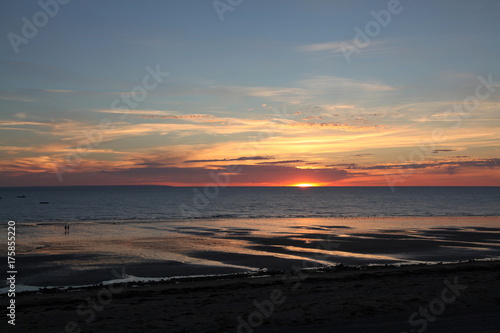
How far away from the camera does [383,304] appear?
15.4m

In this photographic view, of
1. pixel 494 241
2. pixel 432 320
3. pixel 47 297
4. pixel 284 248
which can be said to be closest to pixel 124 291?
pixel 47 297

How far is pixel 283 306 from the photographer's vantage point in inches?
612

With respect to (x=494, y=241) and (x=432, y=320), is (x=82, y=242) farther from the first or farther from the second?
(x=494, y=241)
